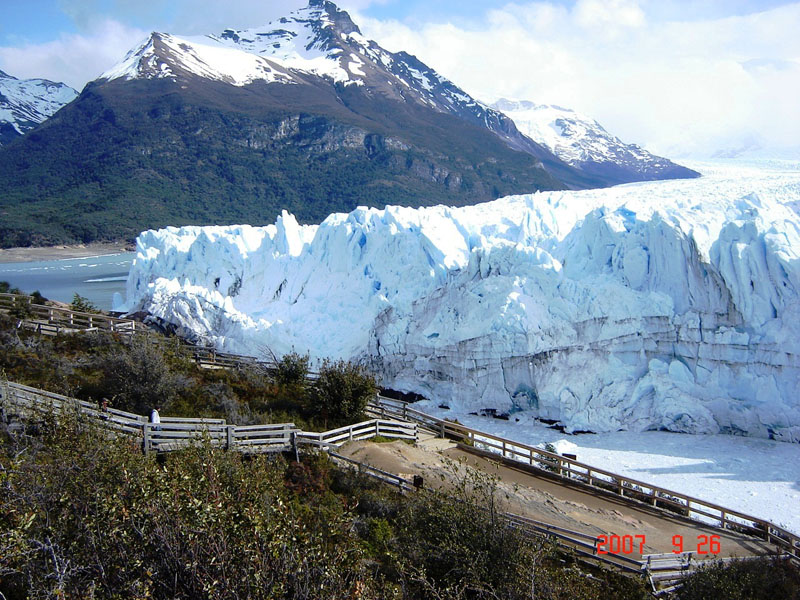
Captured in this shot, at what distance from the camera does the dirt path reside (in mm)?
8227

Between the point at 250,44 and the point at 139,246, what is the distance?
374 feet

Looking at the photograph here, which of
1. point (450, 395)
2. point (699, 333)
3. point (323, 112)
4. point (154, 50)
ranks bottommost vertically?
point (450, 395)

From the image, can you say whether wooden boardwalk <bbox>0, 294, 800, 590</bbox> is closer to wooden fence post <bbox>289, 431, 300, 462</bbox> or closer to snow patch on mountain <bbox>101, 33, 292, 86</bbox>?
wooden fence post <bbox>289, 431, 300, 462</bbox>

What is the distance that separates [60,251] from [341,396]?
57.8 m

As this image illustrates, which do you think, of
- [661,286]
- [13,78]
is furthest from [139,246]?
[13,78]

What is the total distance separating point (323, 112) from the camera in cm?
8581

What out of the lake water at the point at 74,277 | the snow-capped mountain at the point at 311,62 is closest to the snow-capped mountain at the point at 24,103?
the snow-capped mountain at the point at 311,62

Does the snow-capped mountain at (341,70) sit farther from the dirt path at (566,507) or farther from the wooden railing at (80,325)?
the dirt path at (566,507)

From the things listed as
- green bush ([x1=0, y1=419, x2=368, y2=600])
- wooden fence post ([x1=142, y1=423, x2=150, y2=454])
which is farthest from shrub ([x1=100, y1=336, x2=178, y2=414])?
green bush ([x1=0, y1=419, x2=368, y2=600])

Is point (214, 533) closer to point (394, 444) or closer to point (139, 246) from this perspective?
point (394, 444)

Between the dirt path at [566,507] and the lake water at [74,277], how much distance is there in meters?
28.1

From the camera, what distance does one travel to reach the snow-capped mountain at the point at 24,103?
504 ft

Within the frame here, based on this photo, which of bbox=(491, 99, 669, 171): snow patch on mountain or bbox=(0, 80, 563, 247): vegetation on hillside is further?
bbox=(491, 99, 669, 171): snow patch on mountain

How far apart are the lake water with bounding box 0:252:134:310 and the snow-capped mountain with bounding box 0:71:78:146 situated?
4128 inches
